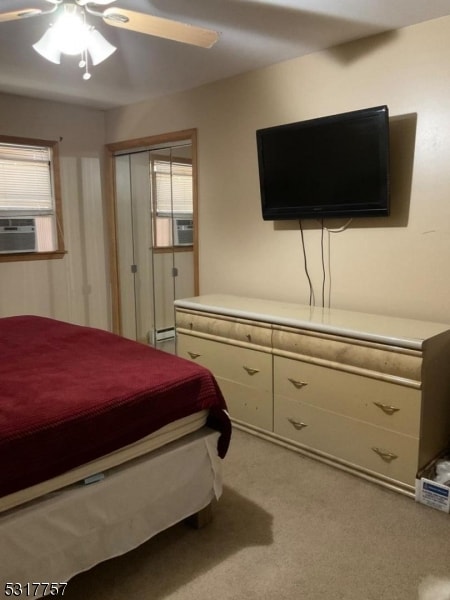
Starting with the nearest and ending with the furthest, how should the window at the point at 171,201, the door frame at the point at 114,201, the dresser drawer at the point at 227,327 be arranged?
the dresser drawer at the point at 227,327
the door frame at the point at 114,201
the window at the point at 171,201

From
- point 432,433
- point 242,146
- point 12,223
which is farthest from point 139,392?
point 12,223

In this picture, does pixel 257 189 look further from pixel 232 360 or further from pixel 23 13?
pixel 23 13

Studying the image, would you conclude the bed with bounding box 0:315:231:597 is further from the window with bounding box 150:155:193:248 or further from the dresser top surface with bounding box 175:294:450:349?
the window with bounding box 150:155:193:248

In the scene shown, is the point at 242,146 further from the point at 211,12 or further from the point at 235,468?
the point at 235,468

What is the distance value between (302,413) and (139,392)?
128 cm

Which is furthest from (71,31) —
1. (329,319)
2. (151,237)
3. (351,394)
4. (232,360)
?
(151,237)

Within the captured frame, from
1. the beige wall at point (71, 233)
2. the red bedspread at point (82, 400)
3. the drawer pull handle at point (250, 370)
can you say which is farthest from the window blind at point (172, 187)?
the red bedspread at point (82, 400)

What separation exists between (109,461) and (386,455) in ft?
4.76

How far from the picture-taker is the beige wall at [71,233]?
4.34 meters

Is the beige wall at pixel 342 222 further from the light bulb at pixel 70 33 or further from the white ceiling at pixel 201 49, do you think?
the light bulb at pixel 70 33

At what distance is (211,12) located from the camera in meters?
2.46

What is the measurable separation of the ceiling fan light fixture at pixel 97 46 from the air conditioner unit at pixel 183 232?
227 centimetres

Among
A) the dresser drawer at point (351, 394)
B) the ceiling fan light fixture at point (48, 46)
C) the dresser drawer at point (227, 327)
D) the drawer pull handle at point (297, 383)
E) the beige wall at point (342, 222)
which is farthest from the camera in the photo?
the dresser drawer at point (227, 327)

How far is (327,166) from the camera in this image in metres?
2.98
